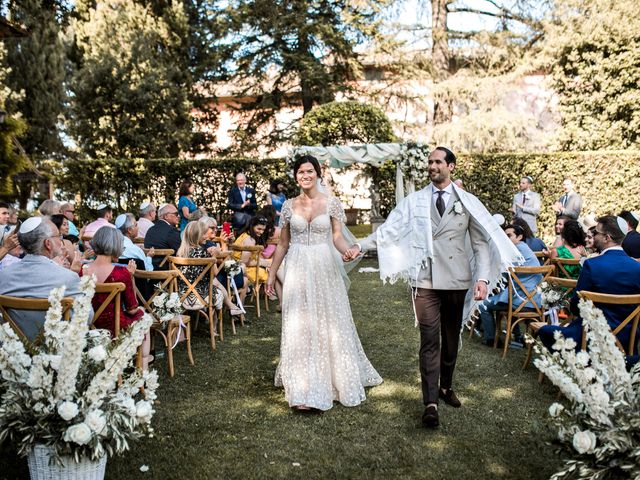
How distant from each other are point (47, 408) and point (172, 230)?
4361 millimetres

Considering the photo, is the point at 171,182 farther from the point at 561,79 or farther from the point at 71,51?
the point at 561,79

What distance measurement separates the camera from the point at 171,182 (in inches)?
651

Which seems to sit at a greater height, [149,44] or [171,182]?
[149,44]

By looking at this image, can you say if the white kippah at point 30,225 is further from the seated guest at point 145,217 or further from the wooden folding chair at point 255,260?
the seated guest at point 145,217

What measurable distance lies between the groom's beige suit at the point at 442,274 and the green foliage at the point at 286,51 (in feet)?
58.1

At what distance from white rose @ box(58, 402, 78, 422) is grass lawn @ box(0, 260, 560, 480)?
862mm

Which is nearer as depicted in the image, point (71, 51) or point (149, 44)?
point (149, 44)

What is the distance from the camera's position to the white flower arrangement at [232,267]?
6988mm

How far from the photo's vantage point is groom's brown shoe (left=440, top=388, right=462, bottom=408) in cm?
463

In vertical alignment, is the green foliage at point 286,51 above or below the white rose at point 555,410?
above


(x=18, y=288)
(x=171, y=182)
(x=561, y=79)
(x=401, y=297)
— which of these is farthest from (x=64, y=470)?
(x=561, y=79)

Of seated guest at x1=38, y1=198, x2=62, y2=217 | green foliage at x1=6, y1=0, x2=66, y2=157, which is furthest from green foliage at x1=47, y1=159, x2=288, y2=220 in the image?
seated guest at x1=38, y1=198, x2=62, y2=217

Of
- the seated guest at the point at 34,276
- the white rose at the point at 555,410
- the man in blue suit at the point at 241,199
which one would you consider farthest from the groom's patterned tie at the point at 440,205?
the man in blue suit at the point at 241,199

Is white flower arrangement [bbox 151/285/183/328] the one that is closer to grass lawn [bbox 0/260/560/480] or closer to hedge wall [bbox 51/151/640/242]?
grass lawn [bbox 0/260/560/480]
